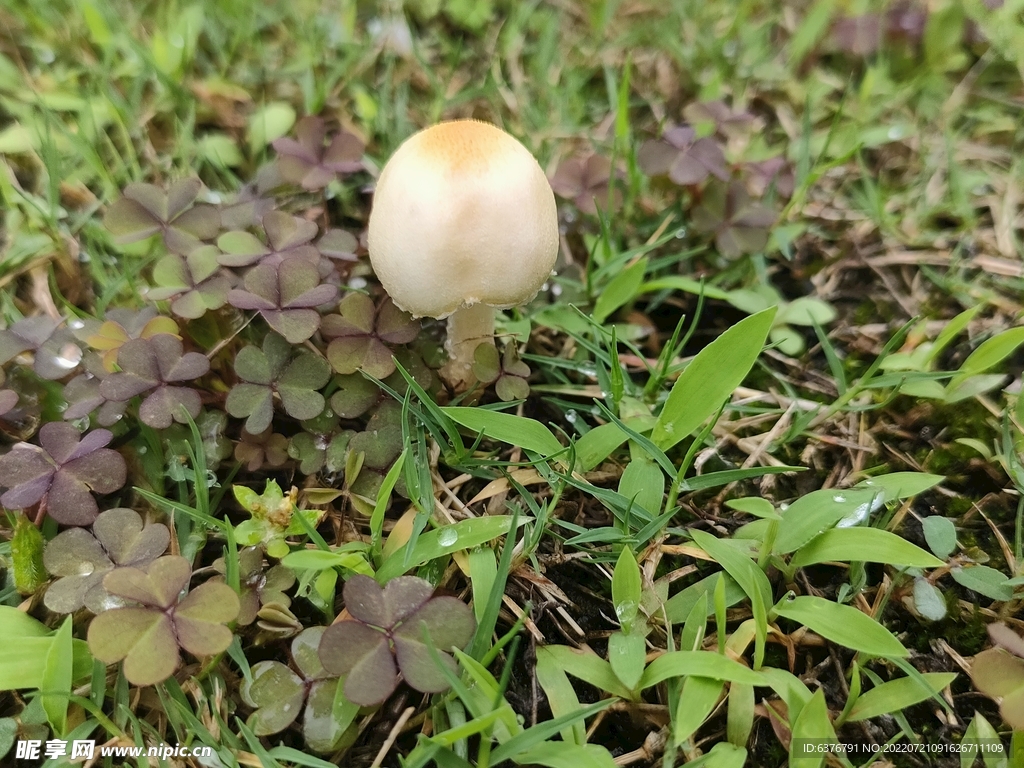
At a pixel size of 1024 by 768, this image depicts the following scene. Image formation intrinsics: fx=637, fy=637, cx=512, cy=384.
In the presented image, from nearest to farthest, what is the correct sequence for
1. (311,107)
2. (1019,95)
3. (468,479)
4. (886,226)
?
(468,479) < (886,226) < (311,107) < (1019,95)

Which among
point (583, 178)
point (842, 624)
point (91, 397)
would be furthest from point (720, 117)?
point (91, 397)

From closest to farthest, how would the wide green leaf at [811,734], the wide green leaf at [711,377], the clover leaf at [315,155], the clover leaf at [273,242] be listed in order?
the wide green leaf at [811,734]
the wide green leaf at [711,377]
the clover leaf at [273,242]
the clover leaf at [315,155]

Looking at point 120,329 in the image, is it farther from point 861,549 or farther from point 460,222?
point 861,549

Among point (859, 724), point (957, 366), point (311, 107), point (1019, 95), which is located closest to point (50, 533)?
point (311, 107)

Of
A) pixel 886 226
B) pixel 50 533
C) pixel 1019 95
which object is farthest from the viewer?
pixel 1019 95

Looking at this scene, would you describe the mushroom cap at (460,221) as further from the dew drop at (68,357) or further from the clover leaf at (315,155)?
the dew drop at (68,357)

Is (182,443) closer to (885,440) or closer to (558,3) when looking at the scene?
(885,440)

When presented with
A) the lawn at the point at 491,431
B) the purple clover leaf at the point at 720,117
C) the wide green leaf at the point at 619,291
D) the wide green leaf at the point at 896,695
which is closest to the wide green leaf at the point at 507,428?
the lawn at the point at 491,431
